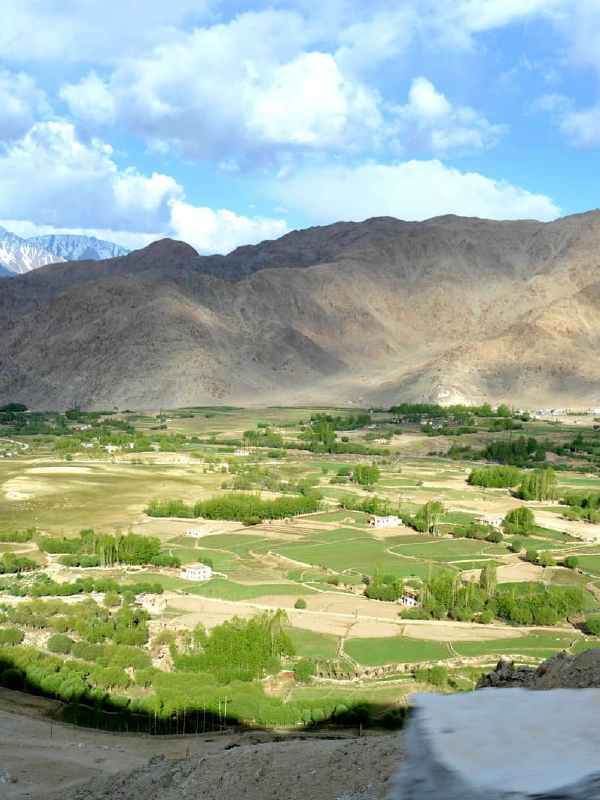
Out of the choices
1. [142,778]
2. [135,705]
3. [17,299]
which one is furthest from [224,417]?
[142,778]

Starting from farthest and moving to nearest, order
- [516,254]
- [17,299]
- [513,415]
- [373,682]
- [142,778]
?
[516,254], [17,299], [513,415], [373,682], [142,778]

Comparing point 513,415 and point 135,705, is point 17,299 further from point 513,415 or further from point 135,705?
point 135,705

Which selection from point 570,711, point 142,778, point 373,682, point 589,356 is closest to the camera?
point 570,711

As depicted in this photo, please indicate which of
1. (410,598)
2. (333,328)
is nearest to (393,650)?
(410,598)

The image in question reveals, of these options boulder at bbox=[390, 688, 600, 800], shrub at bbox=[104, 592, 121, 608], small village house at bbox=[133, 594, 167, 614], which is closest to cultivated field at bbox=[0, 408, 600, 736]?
small village house at bbox=[133, 594, 167, 614]

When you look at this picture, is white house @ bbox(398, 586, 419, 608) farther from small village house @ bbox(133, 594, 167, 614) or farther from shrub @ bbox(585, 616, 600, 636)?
small village house @ bbox(133, 594, 167, 614)

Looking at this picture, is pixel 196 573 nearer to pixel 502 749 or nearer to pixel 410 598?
pixel 410 598

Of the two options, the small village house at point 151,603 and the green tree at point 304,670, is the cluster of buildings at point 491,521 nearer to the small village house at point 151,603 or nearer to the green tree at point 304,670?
the small village house at point 151,603
